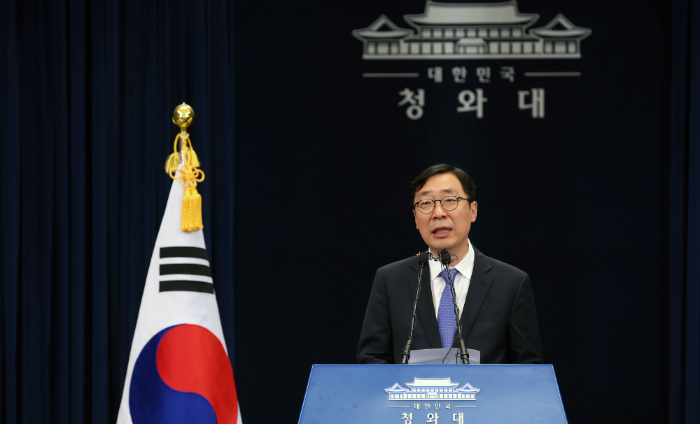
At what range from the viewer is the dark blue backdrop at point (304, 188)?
3365mm

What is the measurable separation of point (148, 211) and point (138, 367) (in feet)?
3.20

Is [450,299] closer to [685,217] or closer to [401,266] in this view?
[401,266]

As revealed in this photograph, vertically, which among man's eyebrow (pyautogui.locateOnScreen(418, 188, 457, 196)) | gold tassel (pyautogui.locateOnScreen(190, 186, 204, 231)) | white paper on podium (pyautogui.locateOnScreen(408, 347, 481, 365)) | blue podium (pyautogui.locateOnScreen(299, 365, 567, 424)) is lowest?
white paper on podium (pyautogui.locateOnScreen(408, 347, 481, 365))

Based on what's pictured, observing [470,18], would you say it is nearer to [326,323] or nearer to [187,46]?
[187,46]

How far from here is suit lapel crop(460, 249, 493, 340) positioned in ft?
6.90

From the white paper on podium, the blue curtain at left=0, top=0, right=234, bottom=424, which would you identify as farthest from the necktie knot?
the blue curtain at left=0, top=0, right=234, bottom=424

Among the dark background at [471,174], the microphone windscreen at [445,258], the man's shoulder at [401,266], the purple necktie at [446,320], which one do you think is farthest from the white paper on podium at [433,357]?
the dark background at [471,174]

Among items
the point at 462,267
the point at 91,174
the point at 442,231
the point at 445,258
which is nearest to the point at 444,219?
the point at 442,231

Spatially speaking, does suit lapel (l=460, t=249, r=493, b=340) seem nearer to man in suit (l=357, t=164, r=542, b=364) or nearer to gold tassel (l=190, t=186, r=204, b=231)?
man in suit (l=357, t=164, r=542, b=364)

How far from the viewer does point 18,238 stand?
338cm

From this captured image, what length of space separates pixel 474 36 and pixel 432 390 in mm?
2609

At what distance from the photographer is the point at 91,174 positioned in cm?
346

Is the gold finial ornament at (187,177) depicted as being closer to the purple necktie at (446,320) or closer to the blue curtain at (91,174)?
the blue curtain at (91,174)

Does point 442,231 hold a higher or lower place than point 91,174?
lower
